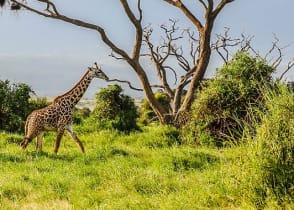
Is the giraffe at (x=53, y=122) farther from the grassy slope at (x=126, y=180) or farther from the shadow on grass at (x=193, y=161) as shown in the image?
the shadow on grass at (x=193, y=161)

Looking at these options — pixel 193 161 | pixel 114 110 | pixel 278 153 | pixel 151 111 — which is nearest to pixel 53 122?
pixel 193 161

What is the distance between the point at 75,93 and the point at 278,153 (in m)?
9.73

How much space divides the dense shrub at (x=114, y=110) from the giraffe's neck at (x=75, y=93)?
4695 mm

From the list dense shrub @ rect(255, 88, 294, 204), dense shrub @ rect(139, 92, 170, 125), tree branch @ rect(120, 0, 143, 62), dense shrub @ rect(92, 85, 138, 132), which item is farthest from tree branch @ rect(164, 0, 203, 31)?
dense shrub @ rect(255, 88, 294, 204)

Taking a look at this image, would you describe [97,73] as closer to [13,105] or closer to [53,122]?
[53,122]

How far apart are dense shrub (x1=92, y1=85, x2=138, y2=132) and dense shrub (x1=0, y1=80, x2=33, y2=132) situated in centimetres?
302

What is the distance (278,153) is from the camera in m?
7.82

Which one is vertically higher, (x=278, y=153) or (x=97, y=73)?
(x=97, y=73)

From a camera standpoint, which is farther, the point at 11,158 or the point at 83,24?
the point at 83,24

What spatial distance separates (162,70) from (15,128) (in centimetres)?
840

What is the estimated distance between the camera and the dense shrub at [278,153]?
7.82 meters

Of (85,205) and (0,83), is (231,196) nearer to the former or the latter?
(85,205)

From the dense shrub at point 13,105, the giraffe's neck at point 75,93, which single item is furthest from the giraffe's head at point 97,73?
the dense shrub at point 13,105

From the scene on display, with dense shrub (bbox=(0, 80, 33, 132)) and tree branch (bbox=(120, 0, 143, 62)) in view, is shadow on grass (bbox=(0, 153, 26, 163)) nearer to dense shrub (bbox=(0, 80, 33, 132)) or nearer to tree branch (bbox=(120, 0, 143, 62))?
dense shrub (bbox=(0, 80, 33, 132))
